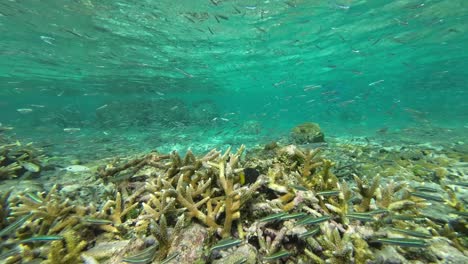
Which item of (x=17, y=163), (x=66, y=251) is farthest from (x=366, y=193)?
(x=17, y=163)

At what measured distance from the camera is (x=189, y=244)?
3.00 metres

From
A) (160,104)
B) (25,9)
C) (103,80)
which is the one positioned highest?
(25,9)

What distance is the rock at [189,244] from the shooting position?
2.83 m

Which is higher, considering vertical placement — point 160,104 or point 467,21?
point 467,21

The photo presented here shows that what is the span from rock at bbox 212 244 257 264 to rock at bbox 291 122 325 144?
1052cm

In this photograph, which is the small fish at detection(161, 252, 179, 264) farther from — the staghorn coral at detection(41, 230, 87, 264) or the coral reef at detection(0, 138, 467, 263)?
the staghorn coral at detection(41, 230, 87, 264)

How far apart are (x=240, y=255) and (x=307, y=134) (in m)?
11.4

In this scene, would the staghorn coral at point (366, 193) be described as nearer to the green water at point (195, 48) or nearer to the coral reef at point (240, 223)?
the coral reef at point (240, 223)

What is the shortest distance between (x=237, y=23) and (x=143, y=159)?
17.6 metres

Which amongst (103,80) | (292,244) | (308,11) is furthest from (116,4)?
(103,80)

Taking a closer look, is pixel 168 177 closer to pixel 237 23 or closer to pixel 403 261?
pixel 403 261

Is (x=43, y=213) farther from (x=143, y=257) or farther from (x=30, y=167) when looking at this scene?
(x=30, y=167)

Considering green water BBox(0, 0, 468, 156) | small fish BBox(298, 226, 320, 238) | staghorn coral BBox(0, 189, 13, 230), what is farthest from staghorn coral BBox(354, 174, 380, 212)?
green water BBox(0, 0, 468, 156)

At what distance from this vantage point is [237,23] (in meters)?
20.0
